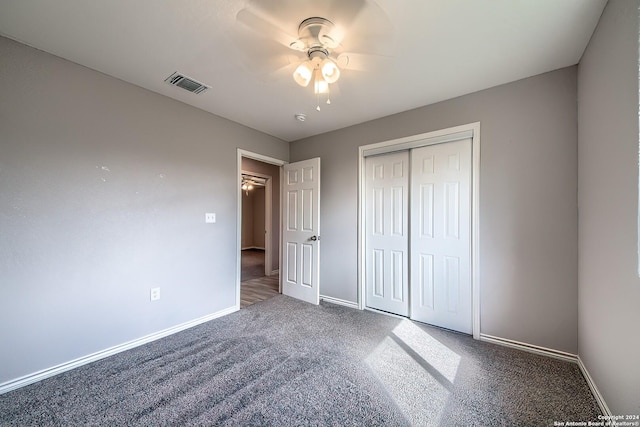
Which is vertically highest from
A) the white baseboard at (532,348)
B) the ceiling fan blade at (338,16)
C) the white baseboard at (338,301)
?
the ceiling fan blade at (338,16)

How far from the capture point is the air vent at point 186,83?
215cm

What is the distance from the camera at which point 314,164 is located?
3.38m

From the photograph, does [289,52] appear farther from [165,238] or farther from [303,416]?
[303,416]

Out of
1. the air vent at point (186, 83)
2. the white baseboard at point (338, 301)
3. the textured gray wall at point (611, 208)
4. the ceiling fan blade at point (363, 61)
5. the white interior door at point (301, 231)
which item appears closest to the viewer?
the textured gray wall at point (611, 208)

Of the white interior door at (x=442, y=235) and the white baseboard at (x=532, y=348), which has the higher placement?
the white interior door at (x=442, y=235)

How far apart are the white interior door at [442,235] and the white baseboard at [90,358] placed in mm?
2507

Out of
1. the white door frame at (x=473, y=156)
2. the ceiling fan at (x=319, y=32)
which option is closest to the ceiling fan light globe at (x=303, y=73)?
the ceiling fan at (x=319, y=32)

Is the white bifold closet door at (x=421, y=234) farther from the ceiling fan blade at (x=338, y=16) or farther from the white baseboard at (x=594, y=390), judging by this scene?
the ceiling fan blade at (x=338, y=16)

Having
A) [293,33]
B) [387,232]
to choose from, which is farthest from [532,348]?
[293,33]

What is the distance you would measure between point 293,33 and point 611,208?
2.21 m

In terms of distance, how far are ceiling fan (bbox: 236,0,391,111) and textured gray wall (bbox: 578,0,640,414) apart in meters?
1.26

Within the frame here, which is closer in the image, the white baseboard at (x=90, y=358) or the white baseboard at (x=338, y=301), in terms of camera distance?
the white baseboard at (x=90, y=358)

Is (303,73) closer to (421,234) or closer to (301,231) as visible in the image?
(421,234)

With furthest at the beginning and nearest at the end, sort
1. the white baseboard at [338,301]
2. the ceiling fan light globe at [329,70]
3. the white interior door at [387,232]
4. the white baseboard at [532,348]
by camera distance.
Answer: the white baseboard at [338,301]
the white interior door at [387,232]
the white baseboard at [532,348]
the ceiling fan light globe at [329,70]
